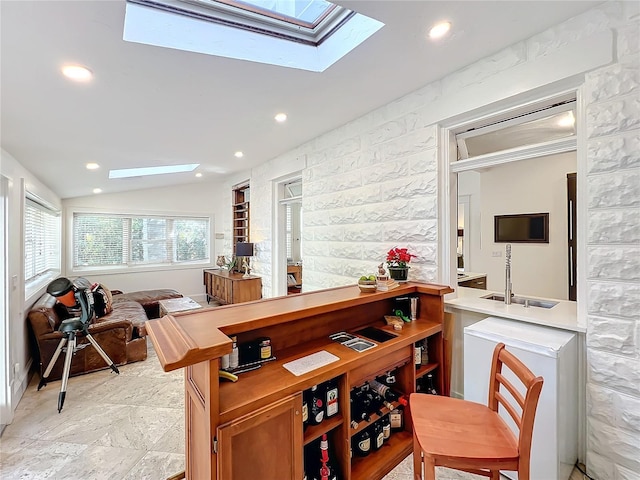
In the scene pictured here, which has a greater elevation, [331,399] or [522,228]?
[522,228]

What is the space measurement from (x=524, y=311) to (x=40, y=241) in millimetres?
5807

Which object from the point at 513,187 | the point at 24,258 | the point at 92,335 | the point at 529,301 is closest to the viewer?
the point at 529,301

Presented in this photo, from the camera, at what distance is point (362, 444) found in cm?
174

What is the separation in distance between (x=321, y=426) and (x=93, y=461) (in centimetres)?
159

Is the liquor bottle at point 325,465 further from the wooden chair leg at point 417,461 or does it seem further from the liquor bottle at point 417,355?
the liquor bottle at point 417,355

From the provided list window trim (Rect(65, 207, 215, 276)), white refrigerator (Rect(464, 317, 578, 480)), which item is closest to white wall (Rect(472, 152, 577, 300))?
white refrigerator (Rect(464, 317, 578, 480))

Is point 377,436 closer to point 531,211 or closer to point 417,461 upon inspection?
point 417,461

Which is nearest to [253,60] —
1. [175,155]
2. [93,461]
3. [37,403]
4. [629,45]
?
[629,45]

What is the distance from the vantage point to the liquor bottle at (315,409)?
4.82 feet

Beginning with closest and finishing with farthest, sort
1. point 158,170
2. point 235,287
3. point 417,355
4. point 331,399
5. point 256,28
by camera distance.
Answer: point 331,399, point 256,28, point 417,355, point 158,170, point 235,287

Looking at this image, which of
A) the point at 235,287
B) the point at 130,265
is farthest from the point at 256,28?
the point at 130,265

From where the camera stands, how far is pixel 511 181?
4.24 m

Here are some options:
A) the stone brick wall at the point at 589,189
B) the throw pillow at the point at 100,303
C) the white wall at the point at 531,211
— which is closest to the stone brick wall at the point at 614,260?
the stone brick wall at the point at 589,189

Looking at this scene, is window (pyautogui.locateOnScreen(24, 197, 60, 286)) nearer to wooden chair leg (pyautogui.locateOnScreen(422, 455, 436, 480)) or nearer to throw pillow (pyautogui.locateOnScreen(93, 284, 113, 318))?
throw pillow (pyautogui.locateOnScreen(93, 284, 113, 318))
